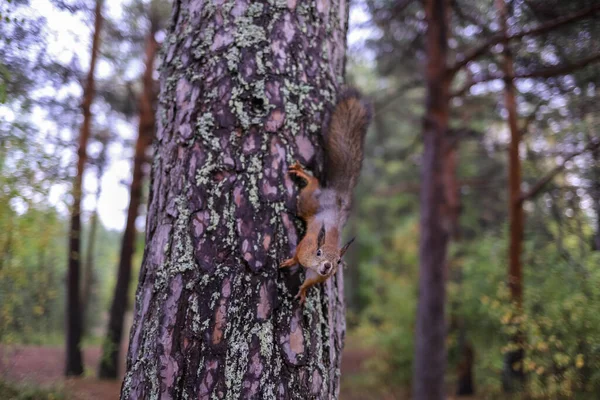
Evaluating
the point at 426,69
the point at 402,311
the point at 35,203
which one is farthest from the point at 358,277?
the point at 35,203

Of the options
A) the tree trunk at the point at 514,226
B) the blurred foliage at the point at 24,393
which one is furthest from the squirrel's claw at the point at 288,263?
the tree trunk at the point at 514,226

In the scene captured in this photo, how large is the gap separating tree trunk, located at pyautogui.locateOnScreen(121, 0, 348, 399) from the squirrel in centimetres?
5

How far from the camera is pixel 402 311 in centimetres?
1052

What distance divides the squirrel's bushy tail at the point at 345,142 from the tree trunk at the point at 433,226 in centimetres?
473

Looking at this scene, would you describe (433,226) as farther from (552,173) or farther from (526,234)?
(526,234)

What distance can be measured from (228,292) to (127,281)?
8462mm

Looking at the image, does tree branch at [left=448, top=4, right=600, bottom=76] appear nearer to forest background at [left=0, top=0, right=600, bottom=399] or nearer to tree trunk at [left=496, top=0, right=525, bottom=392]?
forest background at [left=0, top=0, right=600, bottom=399]

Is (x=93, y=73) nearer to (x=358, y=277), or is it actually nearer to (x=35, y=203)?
(x=35, y=203)

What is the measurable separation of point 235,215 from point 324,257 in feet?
1.11

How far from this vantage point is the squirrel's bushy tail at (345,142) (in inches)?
68.8

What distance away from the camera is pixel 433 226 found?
638 cm

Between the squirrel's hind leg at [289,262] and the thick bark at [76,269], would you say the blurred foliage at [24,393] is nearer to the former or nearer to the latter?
the squirrel's hind leg at [289,262]

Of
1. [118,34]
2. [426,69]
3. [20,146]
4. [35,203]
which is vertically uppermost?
[118,34]

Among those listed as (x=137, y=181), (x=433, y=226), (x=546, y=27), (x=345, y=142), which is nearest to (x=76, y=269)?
(x=137, y=181)
